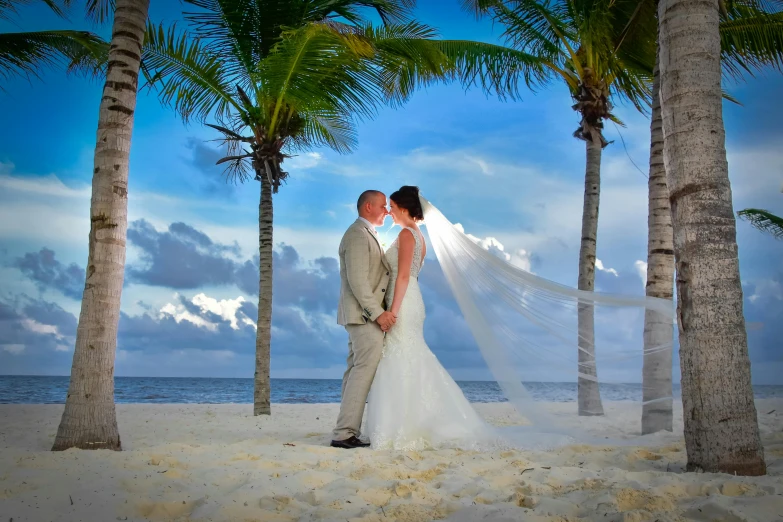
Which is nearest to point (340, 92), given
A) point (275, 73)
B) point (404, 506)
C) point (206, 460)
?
point (275, 73)

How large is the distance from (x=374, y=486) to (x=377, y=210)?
2984 millimetres

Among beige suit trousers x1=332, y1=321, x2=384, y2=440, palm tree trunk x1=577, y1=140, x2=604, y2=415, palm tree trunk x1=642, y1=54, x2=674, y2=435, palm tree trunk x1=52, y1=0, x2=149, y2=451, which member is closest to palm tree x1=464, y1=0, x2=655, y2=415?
palm tree trunk x1=577, y1=140, x2=604, y2=415

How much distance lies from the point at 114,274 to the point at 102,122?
1.39 m

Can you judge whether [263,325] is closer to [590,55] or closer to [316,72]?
[316,72]

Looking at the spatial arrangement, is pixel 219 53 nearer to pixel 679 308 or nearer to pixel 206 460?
pixel 206 460

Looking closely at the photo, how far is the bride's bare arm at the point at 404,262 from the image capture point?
554cm

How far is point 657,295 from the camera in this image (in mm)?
6305

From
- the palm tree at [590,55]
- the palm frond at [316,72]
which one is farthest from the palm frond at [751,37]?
the palm frond at [316,72]

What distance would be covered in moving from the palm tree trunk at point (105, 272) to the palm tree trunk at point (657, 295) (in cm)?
523

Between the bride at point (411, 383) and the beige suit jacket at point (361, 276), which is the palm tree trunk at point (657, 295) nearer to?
the bride at point (411, 383)

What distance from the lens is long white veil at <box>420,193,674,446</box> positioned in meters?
5.41

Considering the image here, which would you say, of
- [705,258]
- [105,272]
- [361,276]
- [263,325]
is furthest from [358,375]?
[263,325]

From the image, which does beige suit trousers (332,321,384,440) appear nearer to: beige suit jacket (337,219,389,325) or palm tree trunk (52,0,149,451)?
beige suit jacket (337,219,389,325)

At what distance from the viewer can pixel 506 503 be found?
3064 mm
